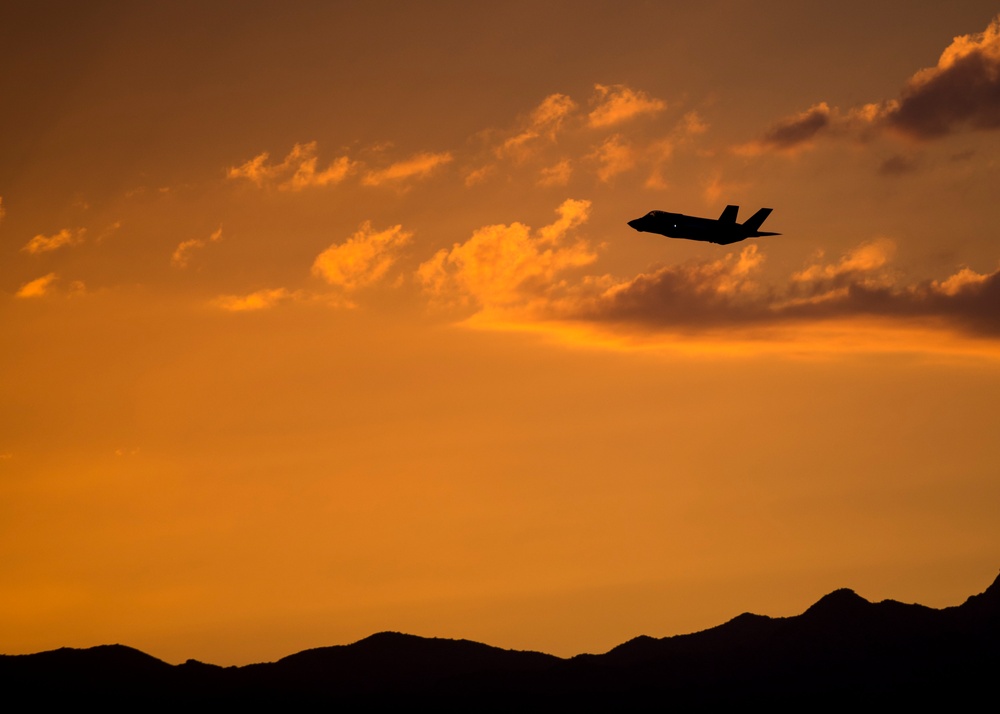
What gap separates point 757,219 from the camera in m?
143

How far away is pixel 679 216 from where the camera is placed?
140375 millimetres

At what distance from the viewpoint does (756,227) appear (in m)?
143

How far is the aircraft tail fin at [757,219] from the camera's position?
142500 mm

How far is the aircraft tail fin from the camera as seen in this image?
142m

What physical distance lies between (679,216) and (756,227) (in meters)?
9.16
